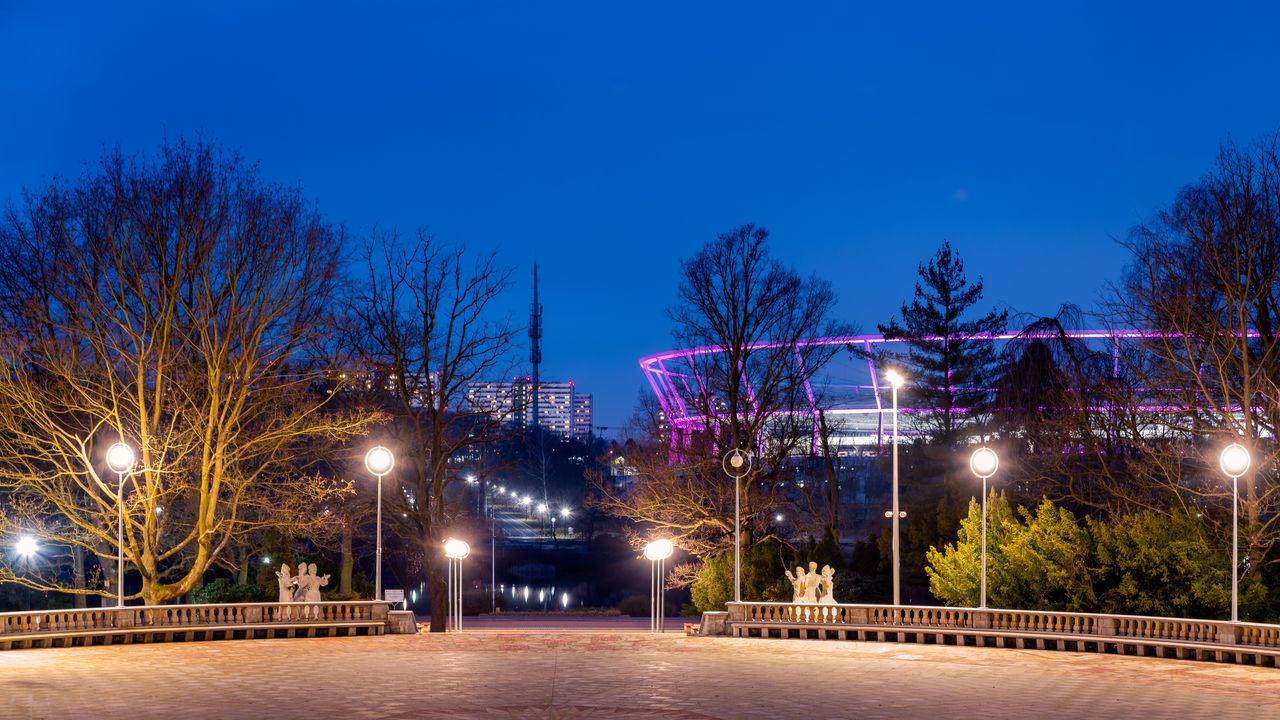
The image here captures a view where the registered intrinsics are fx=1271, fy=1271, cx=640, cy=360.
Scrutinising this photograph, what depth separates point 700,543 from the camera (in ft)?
155

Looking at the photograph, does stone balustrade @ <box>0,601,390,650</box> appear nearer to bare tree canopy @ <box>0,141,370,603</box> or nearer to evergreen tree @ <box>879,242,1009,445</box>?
bare tree canopy @ <box>0,141,370,603</box>

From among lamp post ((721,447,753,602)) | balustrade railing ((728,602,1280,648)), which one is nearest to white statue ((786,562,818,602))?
balustrade railing ((728,602,1280,648))

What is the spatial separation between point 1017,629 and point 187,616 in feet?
61.5

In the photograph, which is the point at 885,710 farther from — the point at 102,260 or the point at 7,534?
the point at 7,534

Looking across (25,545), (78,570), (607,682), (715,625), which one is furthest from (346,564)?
(607,682)

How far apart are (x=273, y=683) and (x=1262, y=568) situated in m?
25.4

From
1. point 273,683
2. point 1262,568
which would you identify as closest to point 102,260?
point 273,683

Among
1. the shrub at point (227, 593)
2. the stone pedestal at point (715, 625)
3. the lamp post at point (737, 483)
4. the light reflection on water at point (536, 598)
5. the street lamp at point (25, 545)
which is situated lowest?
the light reflection on water at point (536, 598)

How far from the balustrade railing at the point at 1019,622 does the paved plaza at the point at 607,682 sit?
3.95 feet

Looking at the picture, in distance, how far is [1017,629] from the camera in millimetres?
28234

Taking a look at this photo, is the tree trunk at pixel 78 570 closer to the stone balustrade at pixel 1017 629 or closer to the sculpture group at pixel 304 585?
the sculpture group at pixel 304 585

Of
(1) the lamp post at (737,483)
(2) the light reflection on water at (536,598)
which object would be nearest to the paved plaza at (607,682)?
(1) the lamp post at (737,483)

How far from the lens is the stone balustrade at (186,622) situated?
2634cm

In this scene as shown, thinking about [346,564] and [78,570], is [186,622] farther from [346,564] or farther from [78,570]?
[346,564]
